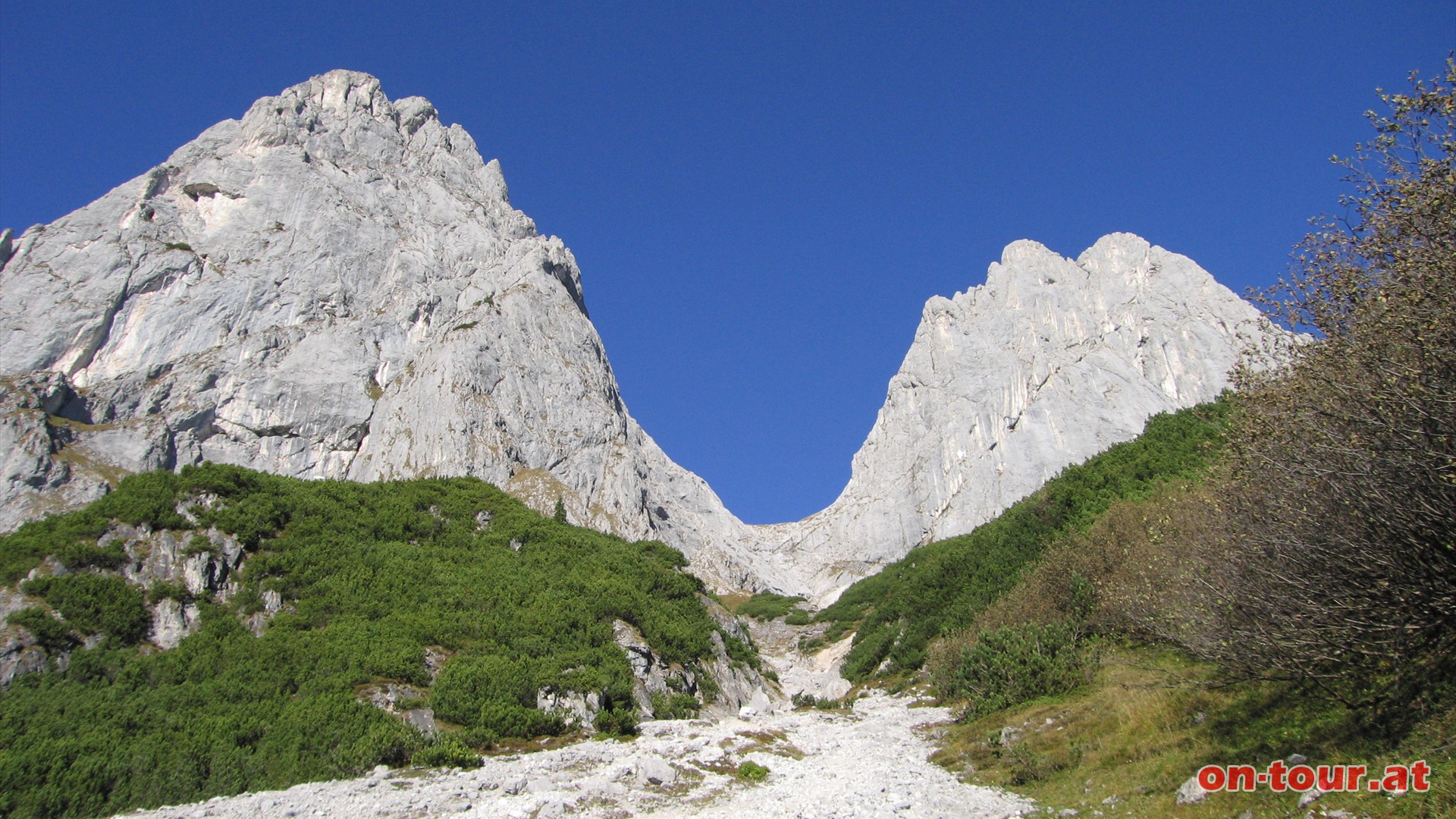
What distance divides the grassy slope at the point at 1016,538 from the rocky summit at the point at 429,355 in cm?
6515

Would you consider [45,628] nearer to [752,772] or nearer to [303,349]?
[752,772]

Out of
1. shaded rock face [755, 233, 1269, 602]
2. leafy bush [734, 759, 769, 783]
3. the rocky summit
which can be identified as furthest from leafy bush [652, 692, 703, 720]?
shaded rock face [755, 233, 1269, 602]

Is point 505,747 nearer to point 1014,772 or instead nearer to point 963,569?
point 1014,772

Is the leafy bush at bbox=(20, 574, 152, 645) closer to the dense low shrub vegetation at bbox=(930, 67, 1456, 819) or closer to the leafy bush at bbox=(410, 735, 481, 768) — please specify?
the leafy bush at bbox=(410, 735, 481, 768)

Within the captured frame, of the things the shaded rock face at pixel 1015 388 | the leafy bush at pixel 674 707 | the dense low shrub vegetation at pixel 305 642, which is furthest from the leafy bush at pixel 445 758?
the shaded rock face at pixel 1015 388

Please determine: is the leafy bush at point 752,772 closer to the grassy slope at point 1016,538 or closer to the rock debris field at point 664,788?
Result: the rock debris field at point 664,788

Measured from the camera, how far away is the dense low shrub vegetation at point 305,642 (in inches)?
622

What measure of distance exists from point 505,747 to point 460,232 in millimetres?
150977

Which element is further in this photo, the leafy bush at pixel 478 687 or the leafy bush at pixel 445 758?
the leafy bush at pixel 478 687

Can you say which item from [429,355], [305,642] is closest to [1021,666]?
[305,642]

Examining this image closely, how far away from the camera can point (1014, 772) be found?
1552cm

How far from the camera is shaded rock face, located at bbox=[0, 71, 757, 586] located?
10869cm

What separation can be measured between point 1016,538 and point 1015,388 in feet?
412

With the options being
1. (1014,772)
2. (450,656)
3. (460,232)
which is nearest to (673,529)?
(460,232)
